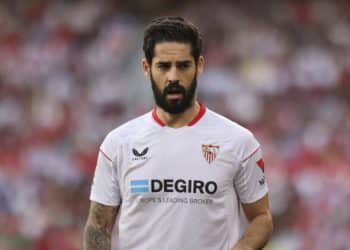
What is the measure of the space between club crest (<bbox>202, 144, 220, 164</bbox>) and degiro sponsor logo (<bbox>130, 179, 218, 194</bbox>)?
12cm

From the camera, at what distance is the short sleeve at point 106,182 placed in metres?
5.74

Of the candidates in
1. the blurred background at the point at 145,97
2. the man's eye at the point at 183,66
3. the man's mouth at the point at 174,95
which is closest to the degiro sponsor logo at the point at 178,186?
the man's mouth at the point at 174,95

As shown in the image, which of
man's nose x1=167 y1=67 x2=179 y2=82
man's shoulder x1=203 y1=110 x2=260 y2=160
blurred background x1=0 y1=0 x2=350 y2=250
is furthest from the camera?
blurred background x1=0 y1=0 x2=350 y2=250

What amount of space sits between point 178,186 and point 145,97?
908 cm

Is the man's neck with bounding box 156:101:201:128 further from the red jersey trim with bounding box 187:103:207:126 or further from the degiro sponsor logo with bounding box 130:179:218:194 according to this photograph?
the degiro sponsor logo with bounding box 130:179:218:194

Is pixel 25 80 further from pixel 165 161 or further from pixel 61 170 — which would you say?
pixel 165 161

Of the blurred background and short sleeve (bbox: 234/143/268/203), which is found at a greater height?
short sleeve (bbox: 234/143/268/203)

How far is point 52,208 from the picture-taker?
12297 millimetres

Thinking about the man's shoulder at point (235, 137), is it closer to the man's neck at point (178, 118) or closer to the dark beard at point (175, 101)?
the man's neck at point (178, 118)

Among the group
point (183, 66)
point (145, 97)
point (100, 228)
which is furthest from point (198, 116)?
point (145, 97)

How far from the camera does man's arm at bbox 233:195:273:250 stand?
561 centimetres

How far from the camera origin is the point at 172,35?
564 cm

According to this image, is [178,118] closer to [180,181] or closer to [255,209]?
[180,181]

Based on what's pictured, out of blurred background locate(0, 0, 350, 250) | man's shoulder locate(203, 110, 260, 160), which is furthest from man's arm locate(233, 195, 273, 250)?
blurred background locate(0, 0, 350, 250)
